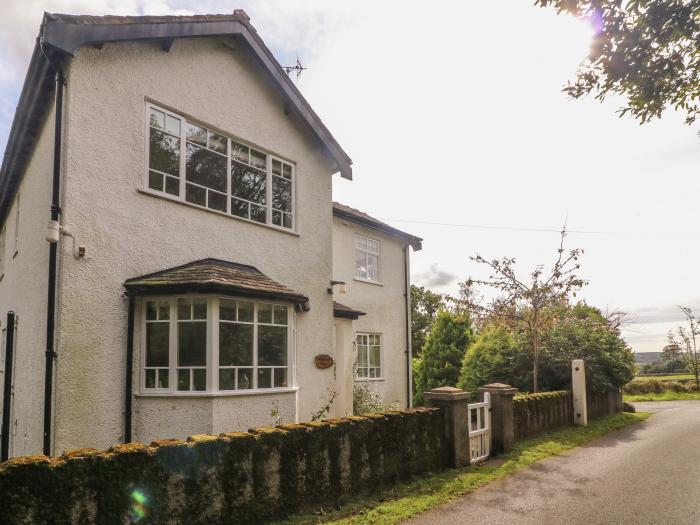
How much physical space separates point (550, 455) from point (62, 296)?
30.4 ft

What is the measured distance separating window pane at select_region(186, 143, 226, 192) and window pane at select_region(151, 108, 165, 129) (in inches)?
23.4

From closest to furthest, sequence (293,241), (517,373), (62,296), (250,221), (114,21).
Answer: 1. (62,296)
2. (114,21)
3. (250,221)
4. (293,241)
5. (517,373)

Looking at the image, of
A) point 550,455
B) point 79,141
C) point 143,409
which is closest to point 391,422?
point 143,409

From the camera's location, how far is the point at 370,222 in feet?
58.6

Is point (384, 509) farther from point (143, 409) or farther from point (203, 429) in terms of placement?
point (143, 409)

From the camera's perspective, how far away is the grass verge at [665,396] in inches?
1168

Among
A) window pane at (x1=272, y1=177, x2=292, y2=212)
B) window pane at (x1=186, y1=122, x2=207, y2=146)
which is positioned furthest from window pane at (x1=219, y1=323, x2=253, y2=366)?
window pane at (x1=186, y1=122, x2=207, y2=146)

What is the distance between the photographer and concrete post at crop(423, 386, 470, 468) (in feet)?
31.0

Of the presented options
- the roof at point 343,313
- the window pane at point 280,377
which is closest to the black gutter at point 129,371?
the window pane at point 280,377

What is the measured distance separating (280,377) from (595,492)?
18.4 ft

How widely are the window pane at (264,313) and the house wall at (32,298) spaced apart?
11.3 feet

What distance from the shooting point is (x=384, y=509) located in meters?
6.85

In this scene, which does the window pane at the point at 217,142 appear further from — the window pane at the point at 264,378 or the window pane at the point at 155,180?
the window pane at the point at 264,378

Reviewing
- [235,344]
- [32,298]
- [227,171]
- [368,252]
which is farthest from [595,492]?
[368,252]
